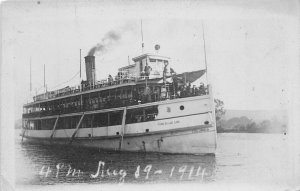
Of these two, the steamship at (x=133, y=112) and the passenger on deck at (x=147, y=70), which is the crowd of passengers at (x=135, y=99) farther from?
the passenger on deck at (x=147, y=70)

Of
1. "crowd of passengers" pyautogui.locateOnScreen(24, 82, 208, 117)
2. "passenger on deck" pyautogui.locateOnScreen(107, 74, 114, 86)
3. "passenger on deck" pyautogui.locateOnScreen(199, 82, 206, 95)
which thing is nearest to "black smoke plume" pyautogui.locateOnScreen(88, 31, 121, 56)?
"passenger on deck" pyautogui.locateOnScreen(107, 74, 114, 86)

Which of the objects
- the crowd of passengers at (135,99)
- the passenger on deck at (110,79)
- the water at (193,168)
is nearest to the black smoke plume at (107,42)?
the passenger on deck at (110,79)

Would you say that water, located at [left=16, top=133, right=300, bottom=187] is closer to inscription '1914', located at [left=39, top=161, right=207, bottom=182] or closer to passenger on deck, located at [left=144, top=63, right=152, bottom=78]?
inscription '1914', located at [left=39, top=161, right=207, bottom=182]

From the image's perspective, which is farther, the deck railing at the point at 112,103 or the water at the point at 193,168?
the deck railing at the point at 112,103

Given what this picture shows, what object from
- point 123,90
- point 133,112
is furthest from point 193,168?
point 123,90

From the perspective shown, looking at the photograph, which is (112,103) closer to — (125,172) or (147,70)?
(147,70)

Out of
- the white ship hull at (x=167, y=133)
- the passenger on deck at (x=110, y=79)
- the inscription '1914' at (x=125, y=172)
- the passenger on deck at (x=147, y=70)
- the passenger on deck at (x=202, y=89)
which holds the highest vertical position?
the passenger on deck at (x=147, y=70)

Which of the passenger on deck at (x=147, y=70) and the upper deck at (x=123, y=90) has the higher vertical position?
the passenger on deck at (x=147, y=70)
